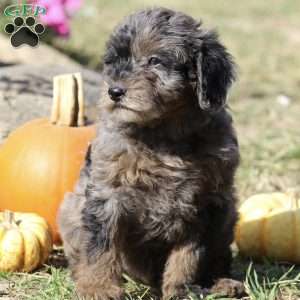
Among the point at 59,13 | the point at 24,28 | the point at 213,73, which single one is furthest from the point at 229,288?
the point at 59,13

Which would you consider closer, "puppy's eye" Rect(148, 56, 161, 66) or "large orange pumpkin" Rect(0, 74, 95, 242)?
"puppy's eye" Rect(148, 56, 161, 66)

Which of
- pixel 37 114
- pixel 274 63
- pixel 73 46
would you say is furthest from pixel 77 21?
pixel 37 114

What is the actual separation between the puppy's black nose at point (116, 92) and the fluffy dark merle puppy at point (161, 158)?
0.01 metres

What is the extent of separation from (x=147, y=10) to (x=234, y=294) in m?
1.88

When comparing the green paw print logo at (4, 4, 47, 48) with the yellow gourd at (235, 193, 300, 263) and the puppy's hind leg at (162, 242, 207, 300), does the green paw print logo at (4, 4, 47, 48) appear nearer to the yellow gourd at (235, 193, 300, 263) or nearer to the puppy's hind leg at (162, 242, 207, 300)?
the yellow gourd at (235, 193, 300, 263)

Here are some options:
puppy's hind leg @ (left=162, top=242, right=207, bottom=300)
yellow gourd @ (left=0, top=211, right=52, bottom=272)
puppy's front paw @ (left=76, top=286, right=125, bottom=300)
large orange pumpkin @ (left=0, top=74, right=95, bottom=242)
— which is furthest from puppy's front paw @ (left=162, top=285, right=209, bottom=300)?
large orange pumpkin @ (left=0, top=74, right=95, bottom=242)

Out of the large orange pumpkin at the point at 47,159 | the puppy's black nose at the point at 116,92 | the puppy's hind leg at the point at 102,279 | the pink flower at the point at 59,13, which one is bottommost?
the puppy's hind leg at the point at 102,279

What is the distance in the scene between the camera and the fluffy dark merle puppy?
177 inches

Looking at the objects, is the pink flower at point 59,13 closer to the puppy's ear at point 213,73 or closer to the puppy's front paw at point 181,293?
the puppy's ear at point 213,73

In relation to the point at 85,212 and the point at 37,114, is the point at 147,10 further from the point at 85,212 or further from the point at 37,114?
the point at 37,114

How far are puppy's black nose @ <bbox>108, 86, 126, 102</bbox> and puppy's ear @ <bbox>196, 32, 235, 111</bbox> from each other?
49 cm

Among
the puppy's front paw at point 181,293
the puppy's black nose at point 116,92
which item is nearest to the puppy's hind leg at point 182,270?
the puppy's front paw at point 181,293

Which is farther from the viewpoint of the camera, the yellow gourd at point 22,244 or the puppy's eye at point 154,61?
the yellow gourd at point 22,244

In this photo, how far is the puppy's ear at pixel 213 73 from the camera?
4500 millimetres
